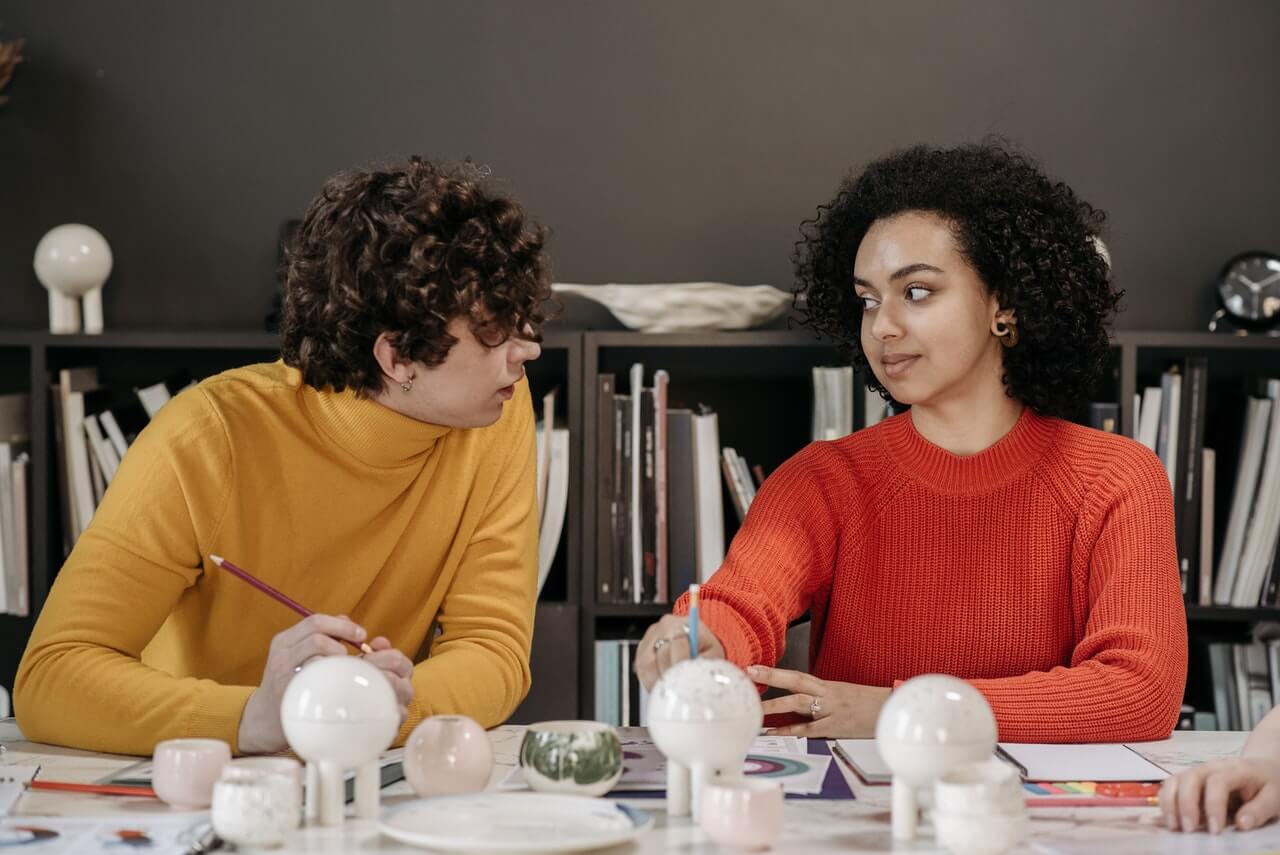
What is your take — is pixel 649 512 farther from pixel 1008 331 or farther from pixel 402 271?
pixel 402 271

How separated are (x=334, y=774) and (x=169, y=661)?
0.63 m

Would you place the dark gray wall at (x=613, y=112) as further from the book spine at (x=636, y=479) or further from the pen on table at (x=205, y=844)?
the pen on table at (x=205, y=844)

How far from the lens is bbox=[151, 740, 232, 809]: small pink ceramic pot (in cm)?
111

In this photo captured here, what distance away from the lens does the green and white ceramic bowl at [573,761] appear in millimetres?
1138

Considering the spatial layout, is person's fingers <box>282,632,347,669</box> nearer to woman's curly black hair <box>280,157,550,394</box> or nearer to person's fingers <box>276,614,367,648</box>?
person's fingers <box>276,614,367,648</box>

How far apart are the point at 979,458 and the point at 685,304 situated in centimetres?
85

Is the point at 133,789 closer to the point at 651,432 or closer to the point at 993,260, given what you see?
the point at 993,260

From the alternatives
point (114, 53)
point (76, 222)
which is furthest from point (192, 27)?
point (76, 222)

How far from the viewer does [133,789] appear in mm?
1184

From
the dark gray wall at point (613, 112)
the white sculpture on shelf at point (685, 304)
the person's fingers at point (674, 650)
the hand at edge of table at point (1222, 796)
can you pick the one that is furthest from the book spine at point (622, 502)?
the hand at edge of table at point (1222, 796)

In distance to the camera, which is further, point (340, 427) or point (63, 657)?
point (340, 427)

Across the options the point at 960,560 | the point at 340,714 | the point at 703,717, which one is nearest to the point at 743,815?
the point at 703,717

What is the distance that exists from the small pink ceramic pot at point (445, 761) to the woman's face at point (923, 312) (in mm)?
820

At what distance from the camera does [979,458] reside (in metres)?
1.79
